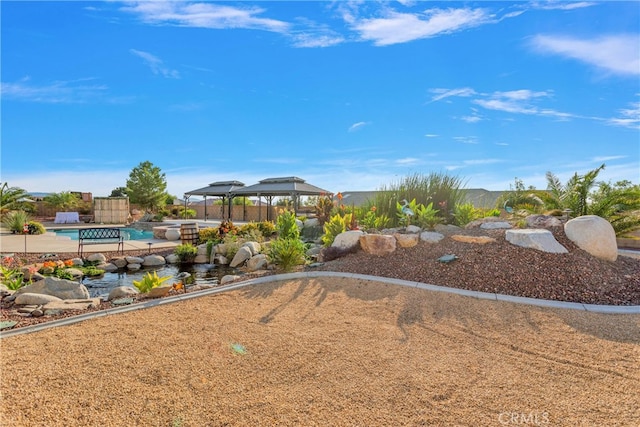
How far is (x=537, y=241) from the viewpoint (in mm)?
5156

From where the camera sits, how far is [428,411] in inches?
76.5

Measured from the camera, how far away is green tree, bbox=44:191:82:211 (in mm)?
24750

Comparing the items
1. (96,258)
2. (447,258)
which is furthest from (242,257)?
(447,258)

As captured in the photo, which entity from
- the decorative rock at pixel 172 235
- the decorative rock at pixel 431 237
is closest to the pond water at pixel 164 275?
the decorative rock at pixel 431 237

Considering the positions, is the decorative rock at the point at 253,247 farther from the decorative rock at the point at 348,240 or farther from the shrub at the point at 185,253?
the decorative rock at the point at 348,240

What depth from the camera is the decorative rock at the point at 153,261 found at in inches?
333

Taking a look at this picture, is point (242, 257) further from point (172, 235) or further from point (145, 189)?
point (145, 189)

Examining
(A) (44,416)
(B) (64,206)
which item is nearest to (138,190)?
(B) (64,206)

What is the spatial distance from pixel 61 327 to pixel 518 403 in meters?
3.85

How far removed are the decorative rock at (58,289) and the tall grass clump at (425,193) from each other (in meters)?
6.32

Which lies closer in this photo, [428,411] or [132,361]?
[428,411]

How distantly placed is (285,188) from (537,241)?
1272cm

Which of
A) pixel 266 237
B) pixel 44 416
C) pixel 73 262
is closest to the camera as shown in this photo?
pixel 44 416

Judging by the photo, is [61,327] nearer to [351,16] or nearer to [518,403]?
[518,403]
